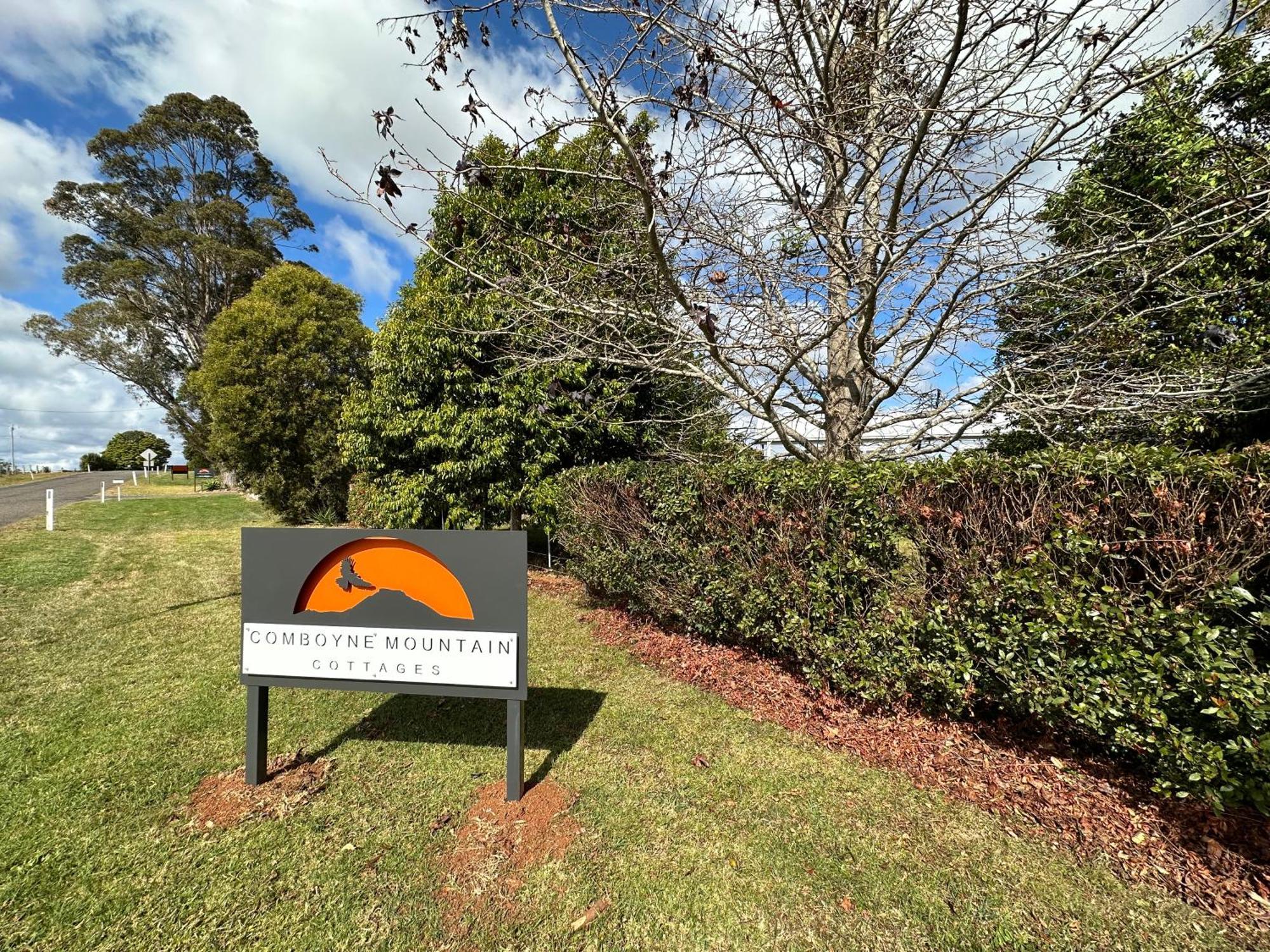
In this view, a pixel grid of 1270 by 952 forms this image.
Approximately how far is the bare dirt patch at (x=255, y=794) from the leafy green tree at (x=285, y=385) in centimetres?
1213

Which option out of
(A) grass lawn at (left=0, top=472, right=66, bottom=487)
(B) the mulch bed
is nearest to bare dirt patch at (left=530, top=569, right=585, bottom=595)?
(B) the mulch bed

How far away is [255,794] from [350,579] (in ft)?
4.16

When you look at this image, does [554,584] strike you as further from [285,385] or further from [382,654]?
[285,385]

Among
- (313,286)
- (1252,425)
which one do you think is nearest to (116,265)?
(313,286)

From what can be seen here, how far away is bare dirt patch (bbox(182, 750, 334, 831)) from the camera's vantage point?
2.61m

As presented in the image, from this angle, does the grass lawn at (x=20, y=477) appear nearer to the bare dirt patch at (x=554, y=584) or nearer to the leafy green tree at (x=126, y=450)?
the leafy green tree at (x=126, y=450)

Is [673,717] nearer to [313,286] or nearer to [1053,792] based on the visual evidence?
[1053,792]

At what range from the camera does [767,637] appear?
4.49m

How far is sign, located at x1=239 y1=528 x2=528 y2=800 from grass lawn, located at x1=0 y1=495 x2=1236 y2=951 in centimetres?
54

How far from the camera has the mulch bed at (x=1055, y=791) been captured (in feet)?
7.37

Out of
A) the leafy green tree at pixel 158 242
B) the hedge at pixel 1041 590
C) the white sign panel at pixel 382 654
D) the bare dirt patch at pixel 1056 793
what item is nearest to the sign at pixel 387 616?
the white sign panel at pixel 382 654

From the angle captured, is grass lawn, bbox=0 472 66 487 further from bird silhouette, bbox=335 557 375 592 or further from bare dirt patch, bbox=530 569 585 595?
bird silhouette, bbox=335 557 375 592

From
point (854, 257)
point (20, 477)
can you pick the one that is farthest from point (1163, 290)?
point (20, 477)

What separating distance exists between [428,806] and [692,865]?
1.40m
